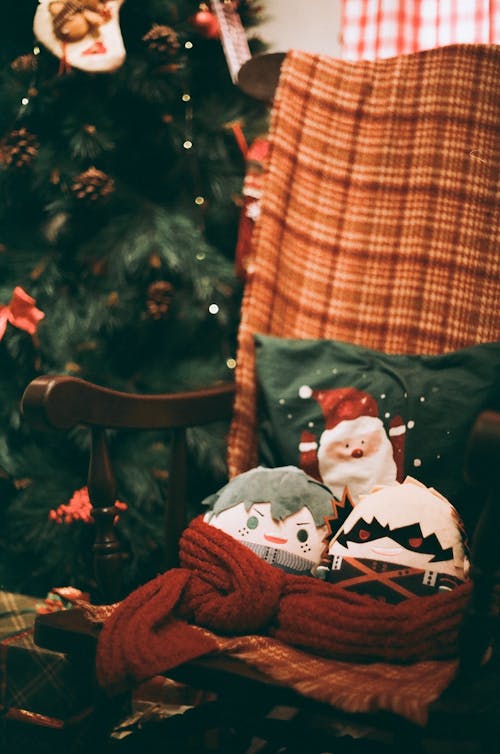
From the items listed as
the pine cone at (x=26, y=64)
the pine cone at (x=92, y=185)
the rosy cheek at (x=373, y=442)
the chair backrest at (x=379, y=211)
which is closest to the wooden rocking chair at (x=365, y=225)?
the chair backrest at (x=379, y=211)

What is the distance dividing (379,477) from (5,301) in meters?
0.82

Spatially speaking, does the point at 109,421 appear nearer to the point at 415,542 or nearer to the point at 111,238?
the point at 415,542

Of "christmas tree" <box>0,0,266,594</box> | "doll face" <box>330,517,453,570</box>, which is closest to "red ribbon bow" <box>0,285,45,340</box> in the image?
"christmas tree" <box>0,0,266,594</box>

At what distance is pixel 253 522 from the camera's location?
2.61ft

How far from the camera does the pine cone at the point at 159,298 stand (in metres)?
1.30

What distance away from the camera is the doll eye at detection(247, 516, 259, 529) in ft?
2.61

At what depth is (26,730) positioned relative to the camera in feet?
3.50

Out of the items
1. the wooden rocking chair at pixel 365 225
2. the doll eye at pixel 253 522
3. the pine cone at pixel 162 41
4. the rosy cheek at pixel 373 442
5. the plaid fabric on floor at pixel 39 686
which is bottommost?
the plaid fabric on floor at pixel 39 686

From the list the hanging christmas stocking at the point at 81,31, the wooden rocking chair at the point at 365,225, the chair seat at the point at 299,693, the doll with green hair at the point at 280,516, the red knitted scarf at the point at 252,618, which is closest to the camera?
the chair seat at the point at 299,693

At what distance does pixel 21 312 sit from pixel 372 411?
71cm

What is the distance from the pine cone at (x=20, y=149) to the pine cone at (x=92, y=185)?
4.6 inches

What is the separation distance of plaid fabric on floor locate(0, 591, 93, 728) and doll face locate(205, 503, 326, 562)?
1.36ft

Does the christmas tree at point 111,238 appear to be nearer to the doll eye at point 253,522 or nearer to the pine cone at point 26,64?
the pine cone at point 26,64

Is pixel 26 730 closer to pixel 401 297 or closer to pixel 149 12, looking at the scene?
pixel 401 297
